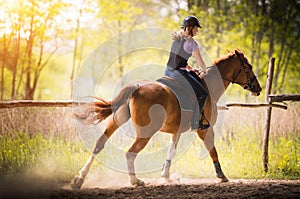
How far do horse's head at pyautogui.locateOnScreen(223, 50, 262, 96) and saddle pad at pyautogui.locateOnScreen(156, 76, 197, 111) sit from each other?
111 cm

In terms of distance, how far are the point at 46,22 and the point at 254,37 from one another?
365 inches

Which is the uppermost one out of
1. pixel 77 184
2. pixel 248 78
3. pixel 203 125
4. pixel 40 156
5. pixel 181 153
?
pixel 248 78

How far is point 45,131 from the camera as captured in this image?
8812mm

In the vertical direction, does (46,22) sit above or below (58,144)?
above

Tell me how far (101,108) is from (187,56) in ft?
5.73

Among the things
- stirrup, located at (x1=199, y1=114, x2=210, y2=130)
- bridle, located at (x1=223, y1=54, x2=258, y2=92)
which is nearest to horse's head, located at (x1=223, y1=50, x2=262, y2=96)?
bridle, located at (x1=223, y1=54, x2=258, y2=92)

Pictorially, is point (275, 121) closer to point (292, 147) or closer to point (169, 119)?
point (292, 147)

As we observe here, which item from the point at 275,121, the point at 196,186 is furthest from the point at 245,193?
the point at 275,121

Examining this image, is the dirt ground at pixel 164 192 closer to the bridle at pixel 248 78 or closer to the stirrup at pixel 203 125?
the stirrup at pixel 203 125

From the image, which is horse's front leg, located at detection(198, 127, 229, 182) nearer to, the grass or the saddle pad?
the saddle pad

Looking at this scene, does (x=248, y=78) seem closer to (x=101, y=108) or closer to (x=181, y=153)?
(x=181, y=153)

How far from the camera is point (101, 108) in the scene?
19.8 feet

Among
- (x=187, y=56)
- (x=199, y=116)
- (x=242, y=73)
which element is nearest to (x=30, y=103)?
(x=187, y=56)

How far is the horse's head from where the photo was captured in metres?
7.23
